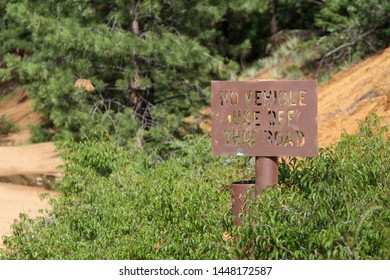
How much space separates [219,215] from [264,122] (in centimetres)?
113

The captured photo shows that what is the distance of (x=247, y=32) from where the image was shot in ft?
110

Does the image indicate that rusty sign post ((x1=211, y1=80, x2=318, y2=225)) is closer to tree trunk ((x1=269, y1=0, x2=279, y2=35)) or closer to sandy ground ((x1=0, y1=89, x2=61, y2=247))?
sandy ground ((x1=0, y1=89, x2=61, y2=247))

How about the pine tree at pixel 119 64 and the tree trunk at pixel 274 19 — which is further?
the tree trunk at pixel 274 19

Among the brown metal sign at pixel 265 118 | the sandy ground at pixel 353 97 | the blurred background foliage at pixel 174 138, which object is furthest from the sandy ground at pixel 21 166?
the sandy ground at pixel 353 97

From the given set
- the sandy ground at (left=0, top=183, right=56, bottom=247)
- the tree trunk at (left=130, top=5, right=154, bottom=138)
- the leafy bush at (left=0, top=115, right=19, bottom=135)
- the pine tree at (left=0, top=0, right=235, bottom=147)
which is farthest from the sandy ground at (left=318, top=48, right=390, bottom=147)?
the leafy bush at (left=0, top=115, right=19, bottom=135)

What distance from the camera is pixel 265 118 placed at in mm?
9555

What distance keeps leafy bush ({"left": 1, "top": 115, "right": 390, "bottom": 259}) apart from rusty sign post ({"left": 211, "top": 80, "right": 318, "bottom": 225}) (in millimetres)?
354

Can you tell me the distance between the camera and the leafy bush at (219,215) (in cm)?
782

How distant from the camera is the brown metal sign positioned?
9469 mm

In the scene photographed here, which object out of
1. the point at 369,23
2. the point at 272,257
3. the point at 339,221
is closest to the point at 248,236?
the point at 272,257

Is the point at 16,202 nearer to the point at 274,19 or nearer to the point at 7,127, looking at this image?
the point at 274,19

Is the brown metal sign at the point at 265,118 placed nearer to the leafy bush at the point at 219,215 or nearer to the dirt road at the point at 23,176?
the leafy bush at the point at 219,215

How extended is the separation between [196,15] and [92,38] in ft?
10.7

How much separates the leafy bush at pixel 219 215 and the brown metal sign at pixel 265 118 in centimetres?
47
